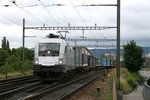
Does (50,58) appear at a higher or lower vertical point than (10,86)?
higher

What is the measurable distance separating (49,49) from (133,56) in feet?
121

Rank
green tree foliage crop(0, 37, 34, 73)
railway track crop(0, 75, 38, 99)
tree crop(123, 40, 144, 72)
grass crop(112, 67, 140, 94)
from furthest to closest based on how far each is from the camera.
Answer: tree crop(123, 40, 144, 72) < green tree foliage crop(0, 37, 34, 73) < grass crop(112, 67, 140, 94) < railway track crop(0, 75, 38, 99)

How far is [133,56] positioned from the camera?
50906 millimetres

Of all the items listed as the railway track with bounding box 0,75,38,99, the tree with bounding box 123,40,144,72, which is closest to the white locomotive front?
the railway track with bounding box 0,75,38,99

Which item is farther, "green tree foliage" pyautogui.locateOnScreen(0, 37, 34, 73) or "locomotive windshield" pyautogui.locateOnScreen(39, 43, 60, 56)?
"green tree foliage" pyautogui.locateOnScreen(0, 37, 34, 73)

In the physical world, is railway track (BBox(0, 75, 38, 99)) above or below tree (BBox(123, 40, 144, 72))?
below

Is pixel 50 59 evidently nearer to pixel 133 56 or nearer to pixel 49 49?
pixel 49 49

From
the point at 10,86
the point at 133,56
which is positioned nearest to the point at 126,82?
the point at 10,86

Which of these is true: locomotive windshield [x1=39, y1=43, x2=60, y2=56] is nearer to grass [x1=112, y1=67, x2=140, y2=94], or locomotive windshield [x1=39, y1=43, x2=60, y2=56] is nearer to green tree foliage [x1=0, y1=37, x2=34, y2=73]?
grass [x1=112, y1=67, x2=140, y2=94]

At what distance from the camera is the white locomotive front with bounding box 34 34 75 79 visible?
16094mm

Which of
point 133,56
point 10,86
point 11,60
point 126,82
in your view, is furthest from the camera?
point 133,56

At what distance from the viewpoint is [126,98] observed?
85.0 feet

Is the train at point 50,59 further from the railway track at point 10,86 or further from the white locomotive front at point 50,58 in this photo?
the railway track at point 10,86

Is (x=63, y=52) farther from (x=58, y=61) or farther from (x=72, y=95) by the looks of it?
(x=72, y=95)
